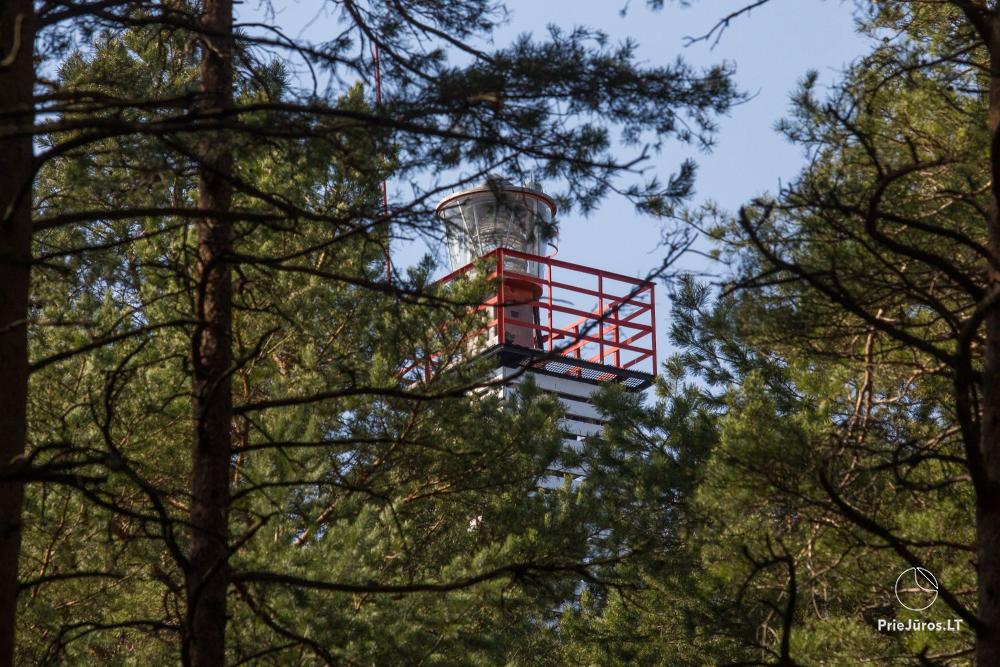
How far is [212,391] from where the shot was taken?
5051 millimetres

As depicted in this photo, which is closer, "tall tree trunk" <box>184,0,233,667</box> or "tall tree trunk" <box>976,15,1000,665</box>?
"tall tree trunk" <box>976,15,1000,665</box>

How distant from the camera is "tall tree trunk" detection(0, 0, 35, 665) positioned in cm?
386

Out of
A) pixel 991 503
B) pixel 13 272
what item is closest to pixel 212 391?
pixel 13 272

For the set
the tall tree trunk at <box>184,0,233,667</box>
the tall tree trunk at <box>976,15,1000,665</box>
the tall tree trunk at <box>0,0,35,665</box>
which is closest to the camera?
the tall tree trunk at <box>0,0,35,665</box>

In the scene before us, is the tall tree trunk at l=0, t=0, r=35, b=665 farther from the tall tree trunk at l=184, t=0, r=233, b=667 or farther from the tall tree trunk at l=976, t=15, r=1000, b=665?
the tall tree trunk at l=976, t=15, r=1000, b=665

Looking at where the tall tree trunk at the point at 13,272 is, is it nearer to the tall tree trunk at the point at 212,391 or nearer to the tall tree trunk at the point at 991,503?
the tall tree trunk at the point at 212,391

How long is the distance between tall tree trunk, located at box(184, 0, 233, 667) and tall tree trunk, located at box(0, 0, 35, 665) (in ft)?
2.09

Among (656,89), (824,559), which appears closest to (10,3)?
(656,89)

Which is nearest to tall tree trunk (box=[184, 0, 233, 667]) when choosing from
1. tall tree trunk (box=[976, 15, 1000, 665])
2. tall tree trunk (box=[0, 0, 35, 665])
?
tall tree trunk (box=[0, 0, 35, 665])

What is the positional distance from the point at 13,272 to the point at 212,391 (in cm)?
113

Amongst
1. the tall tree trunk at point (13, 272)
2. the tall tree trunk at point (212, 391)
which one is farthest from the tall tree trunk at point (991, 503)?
the tall tree trunk at point (13, 272)

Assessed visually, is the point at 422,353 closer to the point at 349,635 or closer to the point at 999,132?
the point at 349,635

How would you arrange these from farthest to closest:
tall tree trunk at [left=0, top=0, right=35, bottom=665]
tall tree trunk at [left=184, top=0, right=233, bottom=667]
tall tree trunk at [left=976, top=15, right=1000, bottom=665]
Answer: tall tree trunk at [left=184, top=0, right=233, bottom=667] → tall tree trunk at [left=976, top=15, right=1000, bottom=665] → tall tree trunk at [left=0, top=0, right=35, bottom=665]

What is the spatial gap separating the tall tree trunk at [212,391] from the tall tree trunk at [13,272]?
637 millimetres
